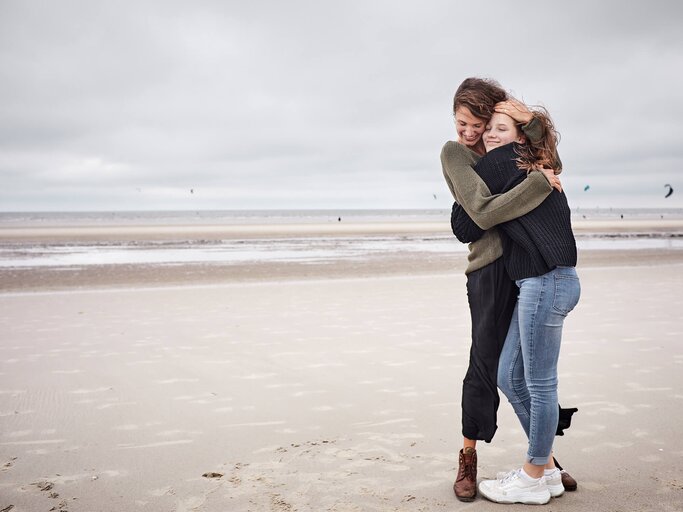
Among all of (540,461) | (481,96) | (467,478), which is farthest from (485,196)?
(467,478)

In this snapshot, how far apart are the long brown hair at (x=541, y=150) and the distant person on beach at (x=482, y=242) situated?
35 millimetres

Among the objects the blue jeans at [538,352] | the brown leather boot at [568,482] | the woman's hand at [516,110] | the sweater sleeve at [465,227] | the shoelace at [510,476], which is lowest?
the brown leather boot at [568,482]

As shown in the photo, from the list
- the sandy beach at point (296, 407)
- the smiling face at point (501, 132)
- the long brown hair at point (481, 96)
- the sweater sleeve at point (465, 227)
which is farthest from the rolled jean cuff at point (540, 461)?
the long brown hair at point (481, 96)

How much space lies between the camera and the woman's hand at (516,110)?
2.55m

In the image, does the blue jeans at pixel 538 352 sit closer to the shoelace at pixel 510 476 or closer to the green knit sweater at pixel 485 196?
the shoelace at pixel 510 476

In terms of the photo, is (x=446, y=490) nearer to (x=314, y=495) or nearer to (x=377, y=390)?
(x=314, y=495)

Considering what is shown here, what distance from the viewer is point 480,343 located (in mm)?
2750

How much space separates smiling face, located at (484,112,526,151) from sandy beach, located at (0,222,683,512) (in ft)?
5.86

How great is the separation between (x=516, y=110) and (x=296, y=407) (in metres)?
2.71

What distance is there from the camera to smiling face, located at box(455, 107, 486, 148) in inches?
105

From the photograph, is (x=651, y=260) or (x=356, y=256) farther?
(x=356, y=256)

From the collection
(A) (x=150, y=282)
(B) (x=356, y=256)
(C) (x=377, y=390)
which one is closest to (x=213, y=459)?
(C) (x=377, y=390)

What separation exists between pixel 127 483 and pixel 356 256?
16.1m

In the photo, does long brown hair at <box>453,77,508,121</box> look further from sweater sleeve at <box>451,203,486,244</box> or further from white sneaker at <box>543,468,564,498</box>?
white sneaker at <box>543,468,564,498</box>
